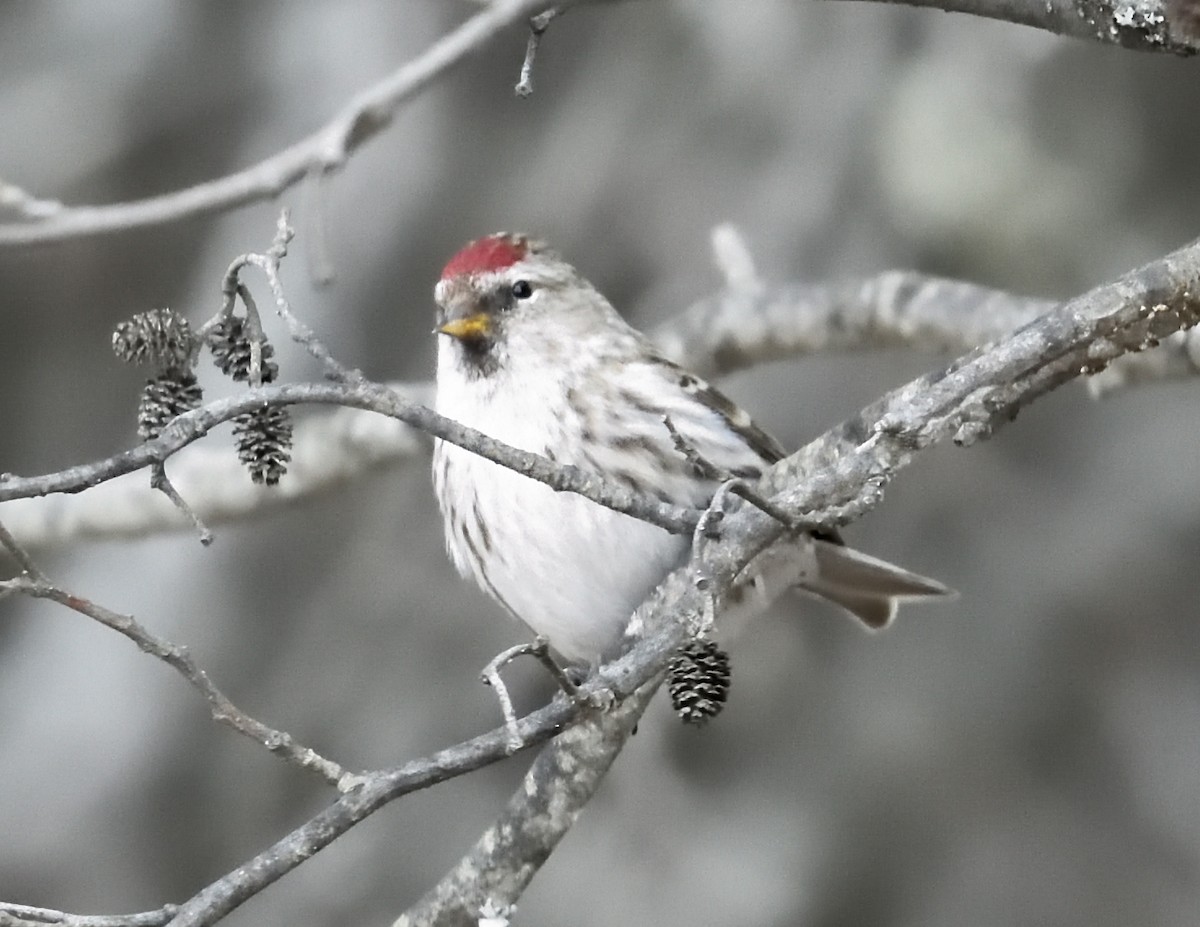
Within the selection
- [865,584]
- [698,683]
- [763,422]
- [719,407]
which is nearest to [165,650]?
[698,683]

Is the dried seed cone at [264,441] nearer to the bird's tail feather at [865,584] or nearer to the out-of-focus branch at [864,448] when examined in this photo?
the out-of-focus branch at [864,448]

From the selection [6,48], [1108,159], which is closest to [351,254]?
[6,48]

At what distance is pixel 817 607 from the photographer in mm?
2908

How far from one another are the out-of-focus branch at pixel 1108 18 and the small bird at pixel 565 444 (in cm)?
71

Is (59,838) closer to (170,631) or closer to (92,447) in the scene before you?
(170,631)

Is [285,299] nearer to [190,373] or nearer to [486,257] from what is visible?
[190,373]

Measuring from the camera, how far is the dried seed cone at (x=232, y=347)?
1272 millimetres

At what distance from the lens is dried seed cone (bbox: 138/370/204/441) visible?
48.4 inches

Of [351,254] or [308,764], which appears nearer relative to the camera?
[308,764]

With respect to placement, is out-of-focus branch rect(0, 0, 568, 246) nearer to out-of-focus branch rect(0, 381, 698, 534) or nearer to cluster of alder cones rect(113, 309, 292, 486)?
cluster of alder cones rect(113, 309, 292, 486)

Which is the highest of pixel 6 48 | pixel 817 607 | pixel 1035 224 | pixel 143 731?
pixel 6 48

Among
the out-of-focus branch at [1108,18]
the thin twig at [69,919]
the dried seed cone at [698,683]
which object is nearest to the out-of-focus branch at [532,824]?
the dried seed cone at [698,683]

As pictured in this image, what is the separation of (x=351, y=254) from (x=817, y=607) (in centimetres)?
107

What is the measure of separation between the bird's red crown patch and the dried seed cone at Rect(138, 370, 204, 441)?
3.02 ft
